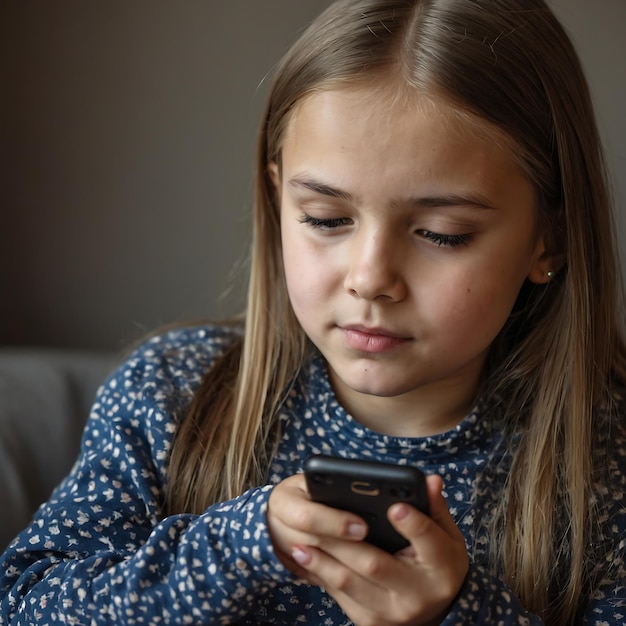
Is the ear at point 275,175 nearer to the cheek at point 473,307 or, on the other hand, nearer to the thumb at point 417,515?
the cheek at point 473,307

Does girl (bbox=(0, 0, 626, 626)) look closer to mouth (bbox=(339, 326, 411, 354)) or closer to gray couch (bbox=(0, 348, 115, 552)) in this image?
mouth (bbox=(339, 326, 411, 354))

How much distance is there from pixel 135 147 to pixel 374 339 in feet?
2.48

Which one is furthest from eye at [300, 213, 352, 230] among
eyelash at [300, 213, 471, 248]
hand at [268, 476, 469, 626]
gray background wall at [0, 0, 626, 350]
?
gray background wall at [0, 0, 626, 350]

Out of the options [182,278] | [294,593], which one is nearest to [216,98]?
[182,278]

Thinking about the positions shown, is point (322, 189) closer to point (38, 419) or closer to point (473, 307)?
point (473, 307)

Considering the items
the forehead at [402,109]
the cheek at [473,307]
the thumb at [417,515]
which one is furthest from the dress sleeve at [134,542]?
the forehead at [402,109]

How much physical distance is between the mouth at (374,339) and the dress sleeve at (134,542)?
166 millimetres

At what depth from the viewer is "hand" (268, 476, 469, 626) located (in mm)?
759

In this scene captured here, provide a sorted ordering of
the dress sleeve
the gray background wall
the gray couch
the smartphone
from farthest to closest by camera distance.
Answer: the gray background wall < the gray couch < the dress sleeve < the smartphone

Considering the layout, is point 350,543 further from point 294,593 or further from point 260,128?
point 260,128

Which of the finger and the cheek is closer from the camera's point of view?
the finger

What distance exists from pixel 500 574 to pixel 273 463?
256 mm

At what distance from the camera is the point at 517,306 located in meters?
1.10

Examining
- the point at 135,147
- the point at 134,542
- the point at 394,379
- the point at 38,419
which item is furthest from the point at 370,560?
the point at 135,147
